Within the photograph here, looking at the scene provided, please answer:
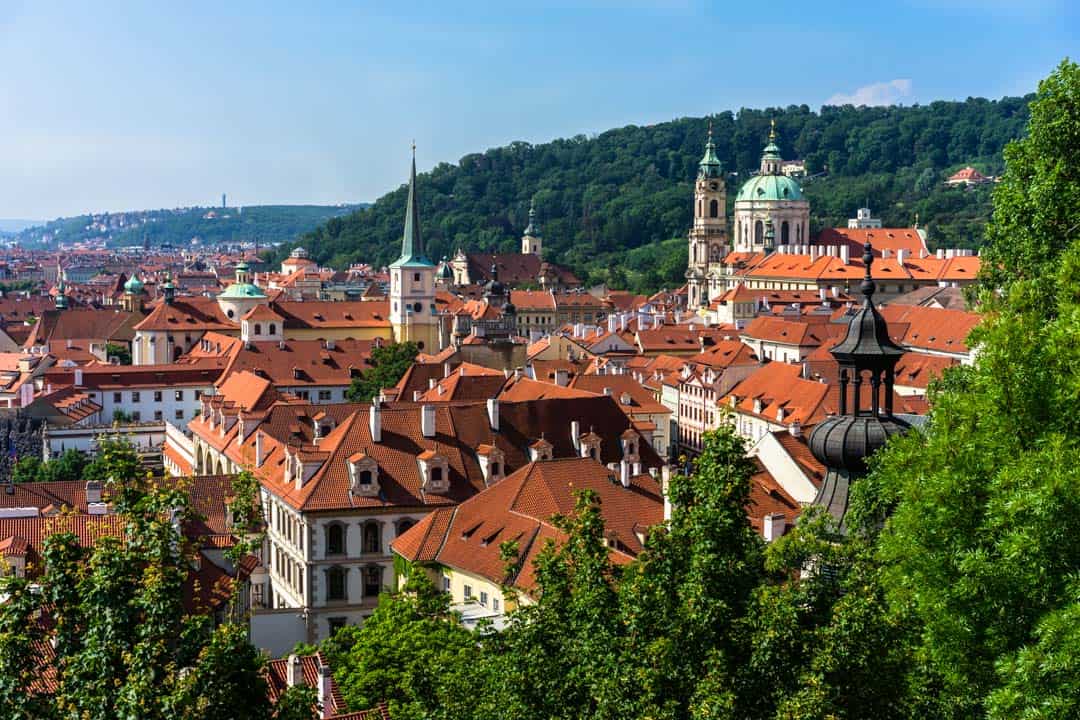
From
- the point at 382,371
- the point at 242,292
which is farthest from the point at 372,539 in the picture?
the point at 242,292

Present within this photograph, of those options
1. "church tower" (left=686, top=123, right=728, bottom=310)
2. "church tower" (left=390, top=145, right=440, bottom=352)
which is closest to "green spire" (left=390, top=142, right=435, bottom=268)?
"church tower" (left=390, top=145, right=440, bottom=352)

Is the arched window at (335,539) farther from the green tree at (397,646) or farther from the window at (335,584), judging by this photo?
the green tree at (397,646)

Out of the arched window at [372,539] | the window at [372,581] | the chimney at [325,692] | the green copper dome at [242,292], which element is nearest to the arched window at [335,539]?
the arched window at [372,539]

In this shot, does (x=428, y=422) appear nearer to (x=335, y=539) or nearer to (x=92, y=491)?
(x=335, y=539)

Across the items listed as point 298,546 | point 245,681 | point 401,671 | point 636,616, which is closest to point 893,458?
point 636,616

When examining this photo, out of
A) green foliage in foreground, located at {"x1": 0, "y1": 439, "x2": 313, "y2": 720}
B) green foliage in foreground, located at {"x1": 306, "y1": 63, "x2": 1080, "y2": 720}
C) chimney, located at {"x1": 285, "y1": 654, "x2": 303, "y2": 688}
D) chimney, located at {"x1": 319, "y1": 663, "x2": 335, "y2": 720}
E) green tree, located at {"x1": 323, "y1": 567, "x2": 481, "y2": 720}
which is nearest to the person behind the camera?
green foliage in foreground, located at {"x1": 0, "y1": 439, "x2": 313, "y2": 720}

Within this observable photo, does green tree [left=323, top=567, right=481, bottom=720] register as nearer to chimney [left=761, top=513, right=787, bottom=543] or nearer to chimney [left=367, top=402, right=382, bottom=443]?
chimney [left=761, top=513, right=787, bottom=543]
